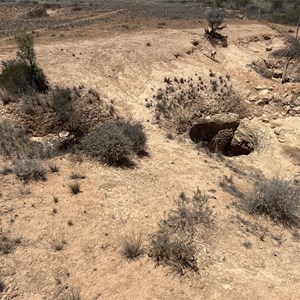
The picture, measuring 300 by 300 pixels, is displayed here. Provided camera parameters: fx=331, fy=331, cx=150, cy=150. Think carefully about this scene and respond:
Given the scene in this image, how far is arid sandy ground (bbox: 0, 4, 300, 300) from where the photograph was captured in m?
6.72

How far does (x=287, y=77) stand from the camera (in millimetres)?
20922

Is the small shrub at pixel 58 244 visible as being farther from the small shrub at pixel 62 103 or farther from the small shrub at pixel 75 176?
the small shrub at pixel 62 103

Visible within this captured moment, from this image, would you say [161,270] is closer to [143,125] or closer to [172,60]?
[143,125]

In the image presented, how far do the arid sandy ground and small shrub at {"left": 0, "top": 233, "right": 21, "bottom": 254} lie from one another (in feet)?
0.43

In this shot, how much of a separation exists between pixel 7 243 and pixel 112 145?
4553 millimetres

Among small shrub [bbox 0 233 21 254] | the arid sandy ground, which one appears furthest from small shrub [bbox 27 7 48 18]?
small shrub [bbox 0 233 21 254]

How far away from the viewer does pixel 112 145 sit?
424 inches

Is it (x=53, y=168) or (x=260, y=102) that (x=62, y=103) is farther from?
(x=260, y=102)

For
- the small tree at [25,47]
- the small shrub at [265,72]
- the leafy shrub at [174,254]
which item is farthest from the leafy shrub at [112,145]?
the small shrub at [265,72]

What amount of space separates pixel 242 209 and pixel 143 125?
618 centimetres

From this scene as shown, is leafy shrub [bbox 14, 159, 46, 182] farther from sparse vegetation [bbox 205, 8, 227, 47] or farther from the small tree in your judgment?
sparse vegetation [bbox 205, 8, 227, 47]

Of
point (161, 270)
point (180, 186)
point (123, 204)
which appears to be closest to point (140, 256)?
point (161, 270)

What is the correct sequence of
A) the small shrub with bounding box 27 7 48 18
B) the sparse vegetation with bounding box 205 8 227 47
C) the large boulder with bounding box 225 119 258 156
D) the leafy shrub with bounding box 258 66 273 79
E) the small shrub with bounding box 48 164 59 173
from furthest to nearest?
the small shrub with bounding box 27 7 48 18 < the sparse vegetation with bounding box 205 8 227 47 < the leafy shrub with bounding box 258 66 273 79 < the large boulder with bounding box 225 119 258 156 < the small shrub with bounding box 48 164 59 173

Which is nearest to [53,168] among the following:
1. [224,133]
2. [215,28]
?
[224,133]
